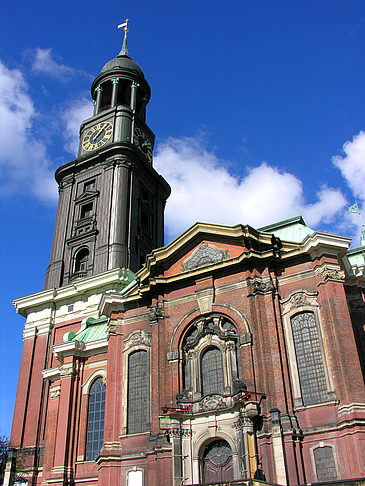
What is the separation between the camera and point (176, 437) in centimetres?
2320

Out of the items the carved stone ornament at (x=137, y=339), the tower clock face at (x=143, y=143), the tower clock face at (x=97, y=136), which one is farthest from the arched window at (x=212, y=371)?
the tower clock face at (x=97, y=136)

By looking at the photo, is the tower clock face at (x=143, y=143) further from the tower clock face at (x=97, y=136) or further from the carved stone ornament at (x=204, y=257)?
the carved stone ornament at (x=204, y=257)

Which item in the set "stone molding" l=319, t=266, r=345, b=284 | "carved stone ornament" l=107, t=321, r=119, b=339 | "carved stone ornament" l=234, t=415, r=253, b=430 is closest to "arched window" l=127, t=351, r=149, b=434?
"carved stone ornament" l=107, t=321, r=119, b=339

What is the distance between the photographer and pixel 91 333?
33.2m

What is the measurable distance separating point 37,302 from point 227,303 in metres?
22.5

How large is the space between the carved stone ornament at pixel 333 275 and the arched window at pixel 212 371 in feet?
20.3

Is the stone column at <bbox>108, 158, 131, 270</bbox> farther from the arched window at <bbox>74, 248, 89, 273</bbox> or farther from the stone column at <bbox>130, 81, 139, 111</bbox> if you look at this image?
the stone column at <bbox>130, 81, 139, 111</bbox>

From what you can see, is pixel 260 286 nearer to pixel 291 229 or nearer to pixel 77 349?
pixel 291 229

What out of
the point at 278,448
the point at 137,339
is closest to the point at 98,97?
the point at 137,339

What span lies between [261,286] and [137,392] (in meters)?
8.48

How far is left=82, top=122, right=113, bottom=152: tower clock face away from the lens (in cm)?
5110

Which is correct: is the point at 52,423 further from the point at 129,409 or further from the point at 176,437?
the point at 176,437

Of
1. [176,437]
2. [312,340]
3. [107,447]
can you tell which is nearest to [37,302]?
[107,447]

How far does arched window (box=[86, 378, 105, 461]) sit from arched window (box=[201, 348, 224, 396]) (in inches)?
296
